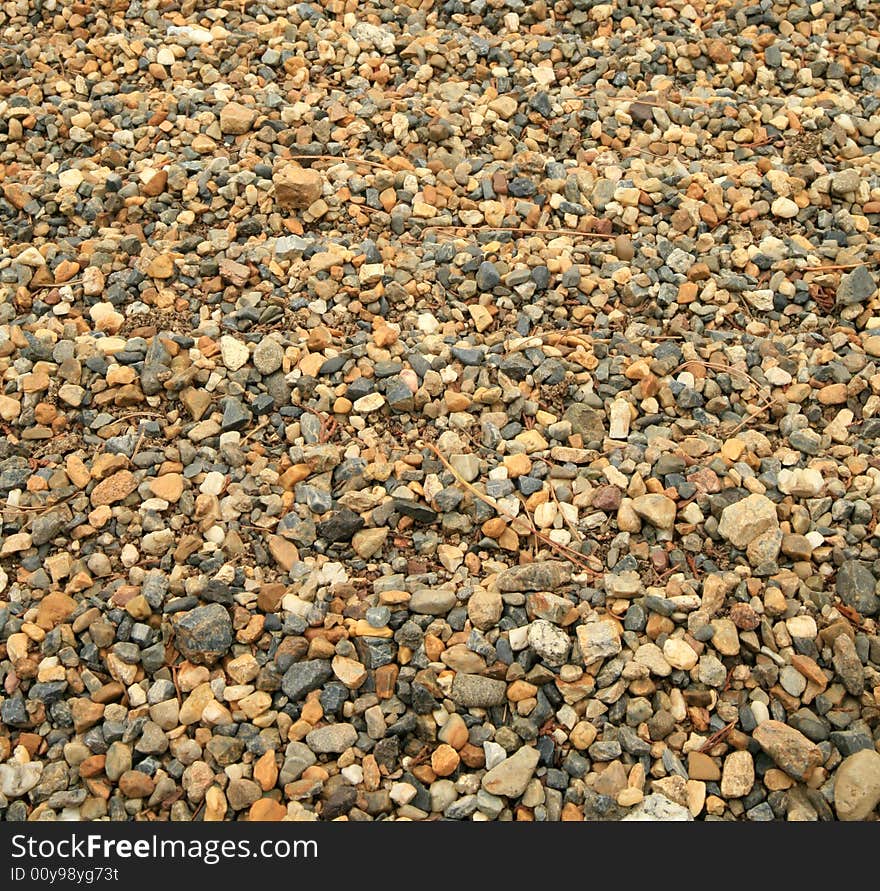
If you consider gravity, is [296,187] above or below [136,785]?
above

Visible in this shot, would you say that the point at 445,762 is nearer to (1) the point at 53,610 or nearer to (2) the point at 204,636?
(2) the point at 204,636

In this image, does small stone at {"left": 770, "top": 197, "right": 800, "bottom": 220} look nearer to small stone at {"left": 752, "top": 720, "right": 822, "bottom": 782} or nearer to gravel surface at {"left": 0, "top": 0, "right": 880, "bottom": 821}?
gravel surface at {"left": 0, "top": 0, "right": 880, "bottom": 821}

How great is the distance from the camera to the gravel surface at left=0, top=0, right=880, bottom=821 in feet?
7.52

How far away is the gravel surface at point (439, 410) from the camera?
229cm

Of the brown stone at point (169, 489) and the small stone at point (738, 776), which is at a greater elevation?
the brown stone at point (169, 489)

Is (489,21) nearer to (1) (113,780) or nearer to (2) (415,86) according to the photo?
(2) (415,86)

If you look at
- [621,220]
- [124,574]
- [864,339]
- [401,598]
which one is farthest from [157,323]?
[864,339]

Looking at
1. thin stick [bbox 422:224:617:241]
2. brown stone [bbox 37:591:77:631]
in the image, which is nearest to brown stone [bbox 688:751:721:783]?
brown stone [bbox 37:591:77:631]

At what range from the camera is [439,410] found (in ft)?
9.36

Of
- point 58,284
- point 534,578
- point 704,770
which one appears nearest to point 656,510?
point 534,578

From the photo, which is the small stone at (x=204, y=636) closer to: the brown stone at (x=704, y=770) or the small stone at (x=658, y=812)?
the small stone at (x=658, y=812)

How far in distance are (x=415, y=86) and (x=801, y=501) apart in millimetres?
2236

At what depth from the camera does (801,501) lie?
2652 mm

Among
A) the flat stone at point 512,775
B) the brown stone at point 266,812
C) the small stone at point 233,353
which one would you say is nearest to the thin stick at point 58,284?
the small stone at point 233,353
